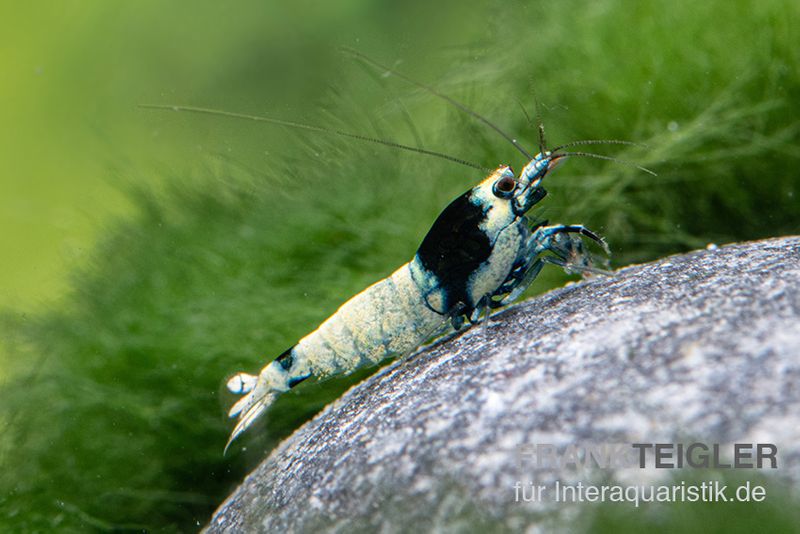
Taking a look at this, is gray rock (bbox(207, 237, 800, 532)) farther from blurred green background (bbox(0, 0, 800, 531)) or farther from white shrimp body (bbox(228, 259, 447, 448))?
blurred green background (bbox(0, 0, 800, 531))

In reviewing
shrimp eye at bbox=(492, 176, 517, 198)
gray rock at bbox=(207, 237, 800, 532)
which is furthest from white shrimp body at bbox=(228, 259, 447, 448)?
shrimp eye at bbox=(492, 176, 517, 198)

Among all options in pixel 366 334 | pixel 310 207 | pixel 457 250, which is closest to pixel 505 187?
pixel 457 250

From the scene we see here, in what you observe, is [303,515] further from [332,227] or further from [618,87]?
[618,87]

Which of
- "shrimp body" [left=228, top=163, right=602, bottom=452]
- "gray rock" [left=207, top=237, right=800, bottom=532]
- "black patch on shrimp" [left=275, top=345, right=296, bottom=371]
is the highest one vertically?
"shrimp body" [left=228, top=163, right=602, bottom=452]

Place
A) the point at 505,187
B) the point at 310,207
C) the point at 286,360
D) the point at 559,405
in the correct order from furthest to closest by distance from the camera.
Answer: the point at 310,207
the point at 286,360
the point at 505,187
the point at 559,405

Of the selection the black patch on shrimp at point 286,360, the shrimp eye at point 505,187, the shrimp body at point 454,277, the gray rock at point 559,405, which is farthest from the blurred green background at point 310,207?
the gray rock at point 559,405

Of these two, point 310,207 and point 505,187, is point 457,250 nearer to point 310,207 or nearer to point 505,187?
point 505,187
